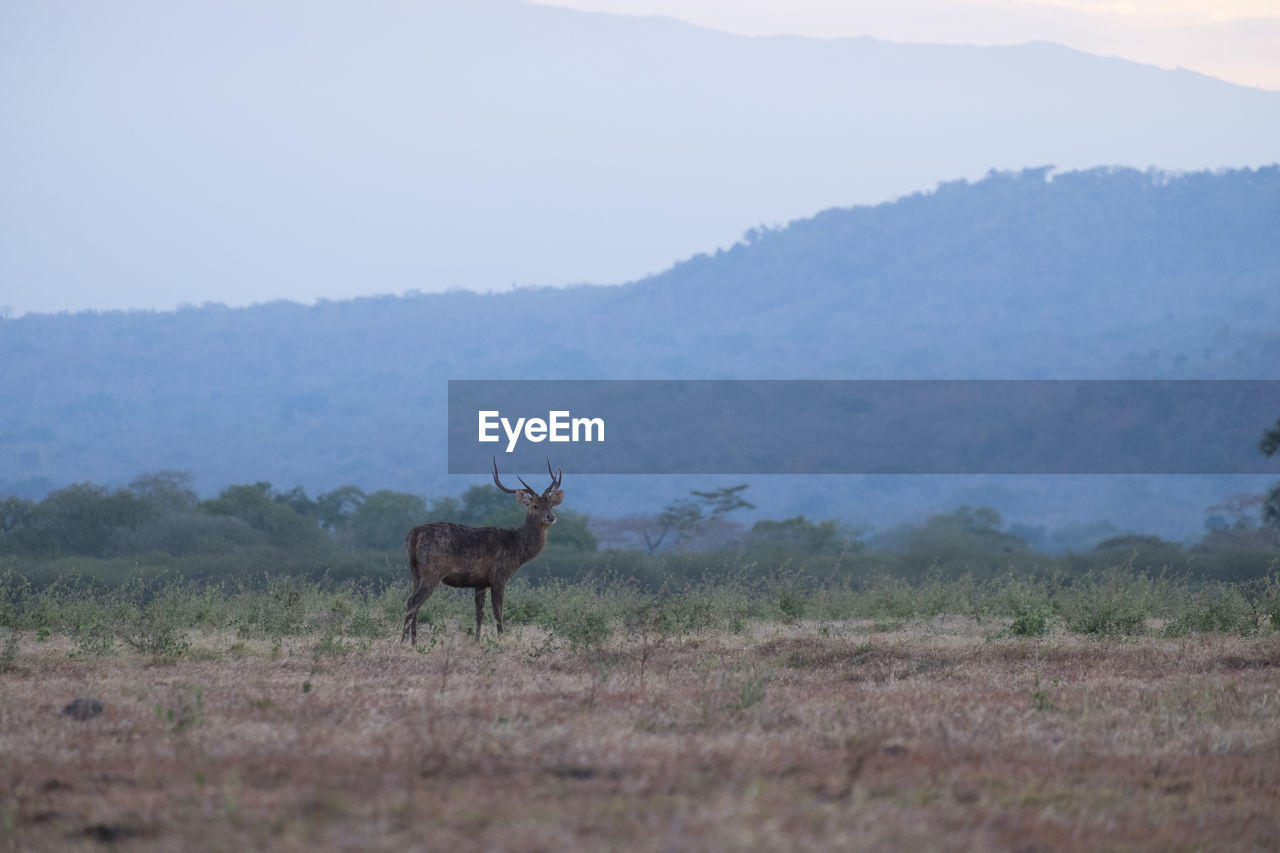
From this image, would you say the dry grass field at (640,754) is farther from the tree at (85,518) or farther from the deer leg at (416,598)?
the tree at (85,518)

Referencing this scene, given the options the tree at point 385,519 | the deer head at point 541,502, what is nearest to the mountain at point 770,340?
the tree at point 385,519

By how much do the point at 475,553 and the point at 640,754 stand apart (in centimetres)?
815

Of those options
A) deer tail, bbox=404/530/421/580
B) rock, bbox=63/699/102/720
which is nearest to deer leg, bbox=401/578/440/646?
deer tail, bbox=404/530/421/580

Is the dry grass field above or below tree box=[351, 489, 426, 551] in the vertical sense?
above

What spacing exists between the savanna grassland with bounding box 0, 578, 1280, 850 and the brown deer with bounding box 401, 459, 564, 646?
2.27 feet

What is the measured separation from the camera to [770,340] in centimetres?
15400

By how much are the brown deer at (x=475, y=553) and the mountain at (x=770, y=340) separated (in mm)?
95258

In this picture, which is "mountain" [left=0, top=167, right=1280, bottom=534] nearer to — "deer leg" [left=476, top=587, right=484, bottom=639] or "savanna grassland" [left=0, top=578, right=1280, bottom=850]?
→ "deer leg" [left=476, top=587, right=484, bottom=639]

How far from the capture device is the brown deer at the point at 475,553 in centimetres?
1410

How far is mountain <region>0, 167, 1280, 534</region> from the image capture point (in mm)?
117125

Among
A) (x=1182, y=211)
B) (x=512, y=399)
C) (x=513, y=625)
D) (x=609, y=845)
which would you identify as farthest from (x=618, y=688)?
(x=1182, y=211)

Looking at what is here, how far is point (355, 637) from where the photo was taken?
47.5ft

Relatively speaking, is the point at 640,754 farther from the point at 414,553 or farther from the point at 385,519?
the point at 385,519

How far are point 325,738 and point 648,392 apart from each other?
115536 millimetres
